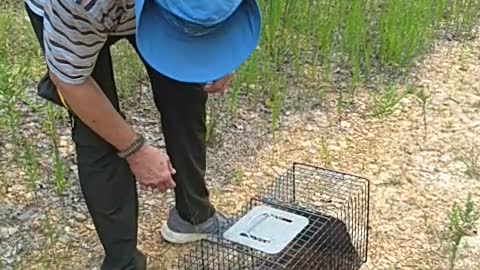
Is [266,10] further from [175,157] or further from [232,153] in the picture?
[175,157]

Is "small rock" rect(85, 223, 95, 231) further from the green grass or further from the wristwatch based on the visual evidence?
the wristwatch

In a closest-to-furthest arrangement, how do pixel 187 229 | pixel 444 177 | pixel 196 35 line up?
pixel 196 35 < pixel 187 229 < pixel 444 177

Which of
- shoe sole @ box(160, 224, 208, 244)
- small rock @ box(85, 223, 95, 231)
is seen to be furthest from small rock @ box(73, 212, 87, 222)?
shoe sole @ box(160, 224, 208, 244)

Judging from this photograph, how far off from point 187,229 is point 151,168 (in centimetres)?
53

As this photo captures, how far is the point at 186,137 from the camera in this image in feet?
6.25

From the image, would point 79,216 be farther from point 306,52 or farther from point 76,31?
point 306,52

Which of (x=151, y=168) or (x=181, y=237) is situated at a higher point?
(x=151, y=168)

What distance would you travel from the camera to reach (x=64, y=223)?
7.22 ft

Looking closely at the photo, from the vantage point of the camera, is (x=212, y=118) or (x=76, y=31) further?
(x=212, y=118)

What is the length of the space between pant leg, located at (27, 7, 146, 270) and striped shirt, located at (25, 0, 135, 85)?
0.16 metres

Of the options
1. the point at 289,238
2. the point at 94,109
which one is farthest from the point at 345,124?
the point at 94,109

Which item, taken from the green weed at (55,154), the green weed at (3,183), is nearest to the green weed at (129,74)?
the green weed at (55,154)

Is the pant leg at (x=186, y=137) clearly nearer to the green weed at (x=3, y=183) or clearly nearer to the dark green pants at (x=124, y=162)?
the dark green pants at (x=124, y=162)

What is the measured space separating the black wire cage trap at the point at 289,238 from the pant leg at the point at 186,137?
0.35 feet
